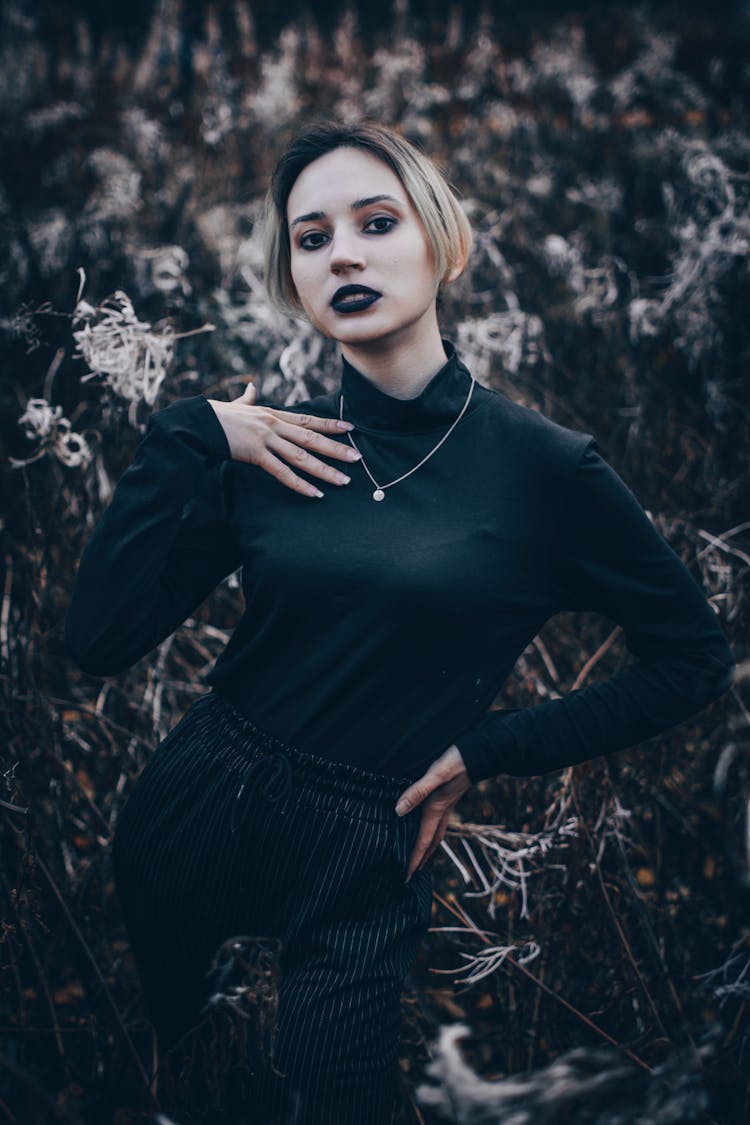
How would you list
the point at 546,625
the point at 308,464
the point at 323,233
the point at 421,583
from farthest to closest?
the point at 546,625 < the point at 323,233 < the point at 308,464 < the point at 421,583

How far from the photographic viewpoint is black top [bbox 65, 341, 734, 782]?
1279mm

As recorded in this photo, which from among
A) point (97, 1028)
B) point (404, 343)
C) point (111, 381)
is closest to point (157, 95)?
point (111, 381)

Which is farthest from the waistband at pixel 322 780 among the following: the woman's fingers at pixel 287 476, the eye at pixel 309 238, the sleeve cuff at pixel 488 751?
the eye at pixel 309 238

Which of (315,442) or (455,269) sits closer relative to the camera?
(315,442)

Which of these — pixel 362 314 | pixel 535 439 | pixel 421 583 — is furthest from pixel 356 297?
pixel 421 583

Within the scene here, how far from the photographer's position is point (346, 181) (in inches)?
55.2

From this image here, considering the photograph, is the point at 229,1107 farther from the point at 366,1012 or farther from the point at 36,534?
the point at 36,534

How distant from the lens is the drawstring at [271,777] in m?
1.34

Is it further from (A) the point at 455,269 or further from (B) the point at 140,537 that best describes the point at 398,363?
(B) the point at 140,537

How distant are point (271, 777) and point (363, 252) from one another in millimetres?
946

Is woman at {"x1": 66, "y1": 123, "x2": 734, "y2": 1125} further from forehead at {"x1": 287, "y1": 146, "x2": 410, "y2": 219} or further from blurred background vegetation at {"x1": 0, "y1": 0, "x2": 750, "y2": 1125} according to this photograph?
blurred background vegetation at {"x1": 0, "y1": 0, "x2": 750, "y2": 1125}

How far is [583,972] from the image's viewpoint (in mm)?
2174

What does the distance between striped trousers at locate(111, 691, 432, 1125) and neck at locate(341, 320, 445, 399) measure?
684 mm

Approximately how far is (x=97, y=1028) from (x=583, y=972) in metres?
1.30
